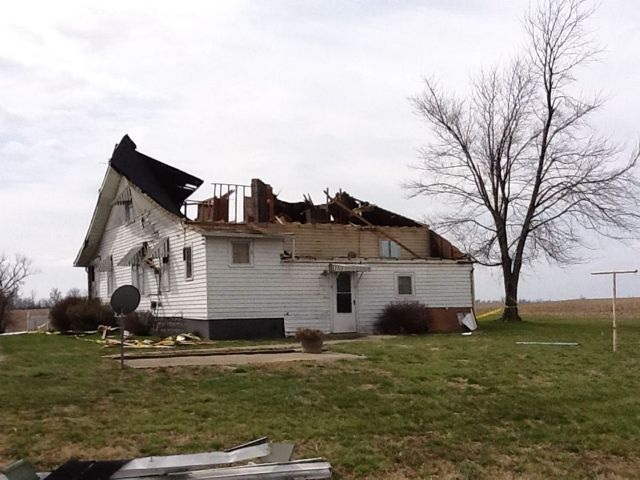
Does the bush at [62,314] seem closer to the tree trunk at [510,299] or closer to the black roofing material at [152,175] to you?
the black roofing material at [152,175]

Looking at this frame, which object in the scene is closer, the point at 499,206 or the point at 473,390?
the point at 473,390

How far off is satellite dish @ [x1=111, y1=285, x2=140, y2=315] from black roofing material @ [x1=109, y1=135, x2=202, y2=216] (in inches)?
429

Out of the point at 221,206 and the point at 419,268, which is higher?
the point at 221,206

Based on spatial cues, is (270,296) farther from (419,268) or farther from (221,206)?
(419,268)

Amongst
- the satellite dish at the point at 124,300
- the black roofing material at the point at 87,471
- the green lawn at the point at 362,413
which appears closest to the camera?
the black roofing material at the point at 87,471

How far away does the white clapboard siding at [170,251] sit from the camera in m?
21.6

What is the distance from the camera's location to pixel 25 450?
686 cm

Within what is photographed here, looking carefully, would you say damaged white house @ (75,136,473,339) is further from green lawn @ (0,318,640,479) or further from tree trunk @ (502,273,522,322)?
green lawn @ (0,318,640,479)

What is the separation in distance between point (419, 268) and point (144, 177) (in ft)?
33.2

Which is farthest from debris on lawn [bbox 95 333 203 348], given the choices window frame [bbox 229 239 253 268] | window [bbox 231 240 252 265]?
window [bbox 231 240 252 265]

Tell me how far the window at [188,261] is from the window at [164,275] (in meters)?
1.49

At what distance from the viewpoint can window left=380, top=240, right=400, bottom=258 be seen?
24.8 meters

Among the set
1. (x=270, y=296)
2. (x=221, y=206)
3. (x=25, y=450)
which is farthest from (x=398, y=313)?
(x=25, y=450)

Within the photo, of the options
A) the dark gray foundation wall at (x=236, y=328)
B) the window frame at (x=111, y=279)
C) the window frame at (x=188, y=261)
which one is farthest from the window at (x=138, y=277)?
the dark gray foundation wall at (x=236, y=328)
